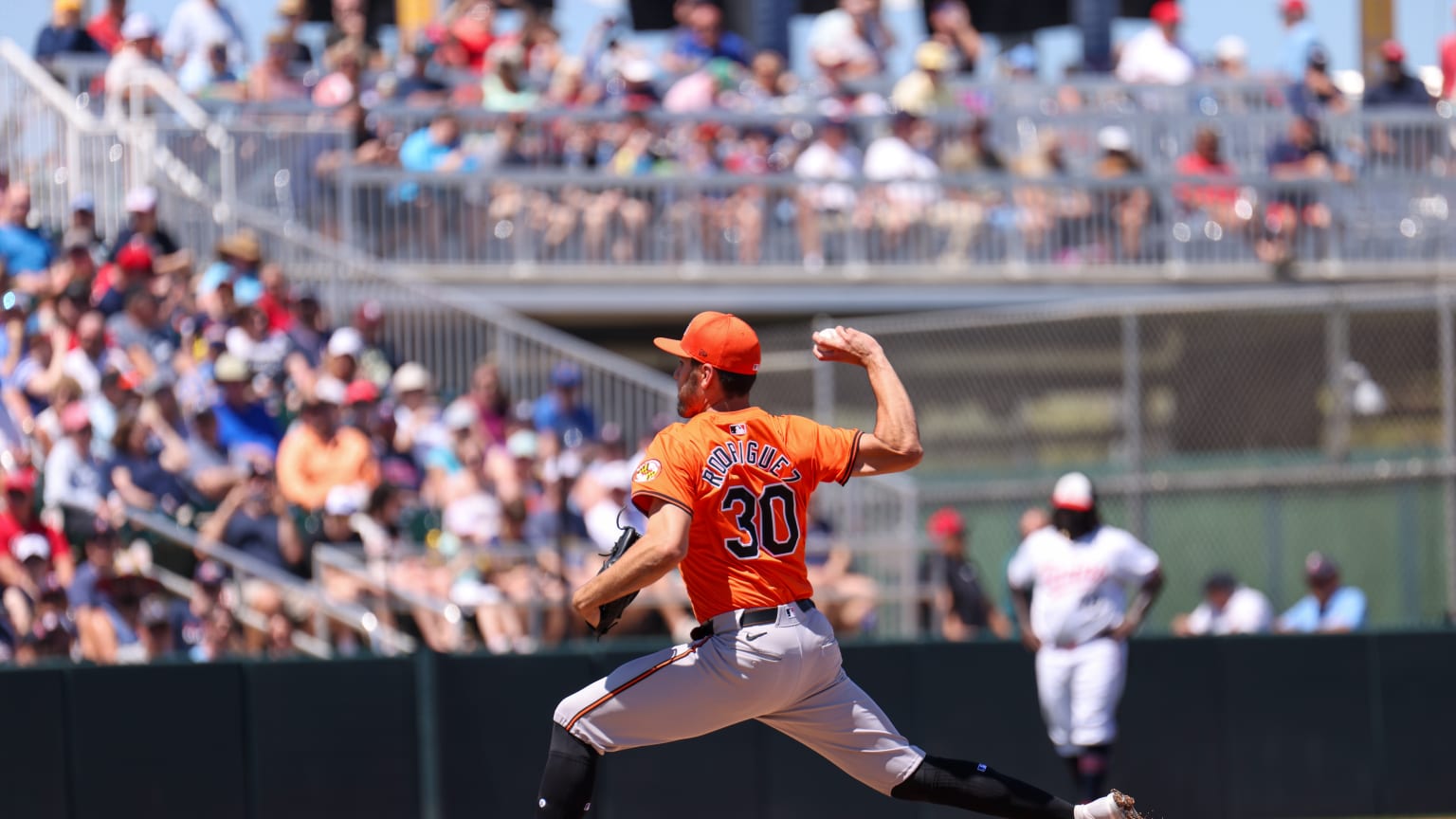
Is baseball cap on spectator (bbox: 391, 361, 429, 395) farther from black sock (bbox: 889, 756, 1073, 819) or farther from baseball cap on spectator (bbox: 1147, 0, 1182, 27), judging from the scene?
baseball cap on spectator (bbox: 1147, 0, 1182, 27)

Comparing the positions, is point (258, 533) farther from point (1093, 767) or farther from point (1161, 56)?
point (1161, 56)

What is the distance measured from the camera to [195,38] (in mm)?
17438

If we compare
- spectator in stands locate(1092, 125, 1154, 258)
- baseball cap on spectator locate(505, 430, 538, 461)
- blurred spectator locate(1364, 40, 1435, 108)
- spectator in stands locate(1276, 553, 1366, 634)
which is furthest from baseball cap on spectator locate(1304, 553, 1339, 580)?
blurred spectator locate(1364, 40, 1435, 108)

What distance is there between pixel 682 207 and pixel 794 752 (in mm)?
7197

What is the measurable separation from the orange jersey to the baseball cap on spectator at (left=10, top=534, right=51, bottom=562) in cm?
589

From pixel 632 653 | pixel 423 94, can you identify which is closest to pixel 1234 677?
pixel 632 653

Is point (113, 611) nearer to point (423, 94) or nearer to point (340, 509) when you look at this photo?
point (340, 509)

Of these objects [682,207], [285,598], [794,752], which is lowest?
[794,752]

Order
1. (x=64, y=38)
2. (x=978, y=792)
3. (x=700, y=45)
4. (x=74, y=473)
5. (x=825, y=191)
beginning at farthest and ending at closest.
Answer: (x=700, y=45) → (x=825, y=191) → (x=64, y=38) → (x=74, y=473) → (x=978, y=792)

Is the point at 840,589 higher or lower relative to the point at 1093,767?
higher

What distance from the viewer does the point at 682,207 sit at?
1753 centimetres

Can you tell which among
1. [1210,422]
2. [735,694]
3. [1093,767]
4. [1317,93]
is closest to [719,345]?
[735,694]

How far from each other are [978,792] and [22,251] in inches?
382

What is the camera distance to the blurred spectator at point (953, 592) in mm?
13734
